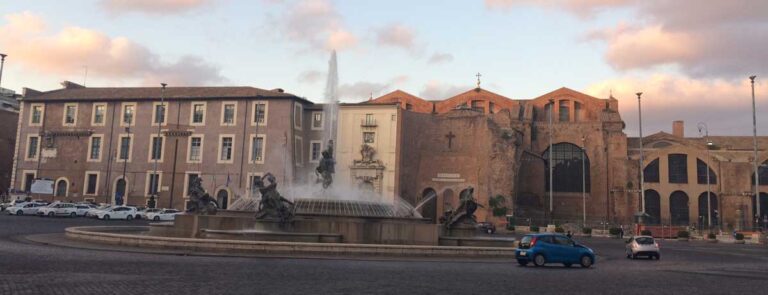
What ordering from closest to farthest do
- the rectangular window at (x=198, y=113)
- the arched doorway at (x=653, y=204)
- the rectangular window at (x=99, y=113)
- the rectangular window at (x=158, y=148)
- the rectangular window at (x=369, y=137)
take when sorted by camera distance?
the rectangular window at (x=158, y=148), the rectangular window at (x=198, y=113), the rectangular window at (x=99, y=113), the rectangular window at (x=369, y=137), the arched doorway at (x=653, y=204)

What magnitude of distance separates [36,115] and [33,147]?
340 centimetres

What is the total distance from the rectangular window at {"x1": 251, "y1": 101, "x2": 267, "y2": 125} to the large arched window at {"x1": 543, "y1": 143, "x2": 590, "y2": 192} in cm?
3252

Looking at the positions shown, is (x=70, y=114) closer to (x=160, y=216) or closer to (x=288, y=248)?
(x=160, y=216)

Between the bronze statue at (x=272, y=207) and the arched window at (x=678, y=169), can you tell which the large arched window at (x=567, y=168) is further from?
the bronze statue at (x=272, y=207)

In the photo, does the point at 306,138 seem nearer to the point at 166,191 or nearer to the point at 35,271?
the point at 166,191

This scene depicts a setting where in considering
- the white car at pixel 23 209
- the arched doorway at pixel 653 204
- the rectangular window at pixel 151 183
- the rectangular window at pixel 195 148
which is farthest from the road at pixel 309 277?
the arched doorway at pixel 653 204

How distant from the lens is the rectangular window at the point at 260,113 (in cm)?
5597

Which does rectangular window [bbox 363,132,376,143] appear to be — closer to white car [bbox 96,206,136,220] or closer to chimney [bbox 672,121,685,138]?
white car [bbox 96,206,136,220]

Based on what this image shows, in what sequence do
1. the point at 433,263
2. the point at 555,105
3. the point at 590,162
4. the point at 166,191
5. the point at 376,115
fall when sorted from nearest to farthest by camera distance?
the point at 433,263 < the point at 166,191 < the point at 376,115 < the point at 590,162 < the point at 555,105

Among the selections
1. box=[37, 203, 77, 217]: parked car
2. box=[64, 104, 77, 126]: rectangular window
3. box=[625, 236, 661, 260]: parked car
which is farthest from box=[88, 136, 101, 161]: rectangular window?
box=[625, 236, 661, 260]: parked car

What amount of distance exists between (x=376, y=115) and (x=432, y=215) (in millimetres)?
12259

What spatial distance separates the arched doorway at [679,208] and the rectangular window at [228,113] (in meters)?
45.8

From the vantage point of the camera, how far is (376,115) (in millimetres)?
59906

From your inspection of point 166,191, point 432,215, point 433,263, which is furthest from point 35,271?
point 432,215
